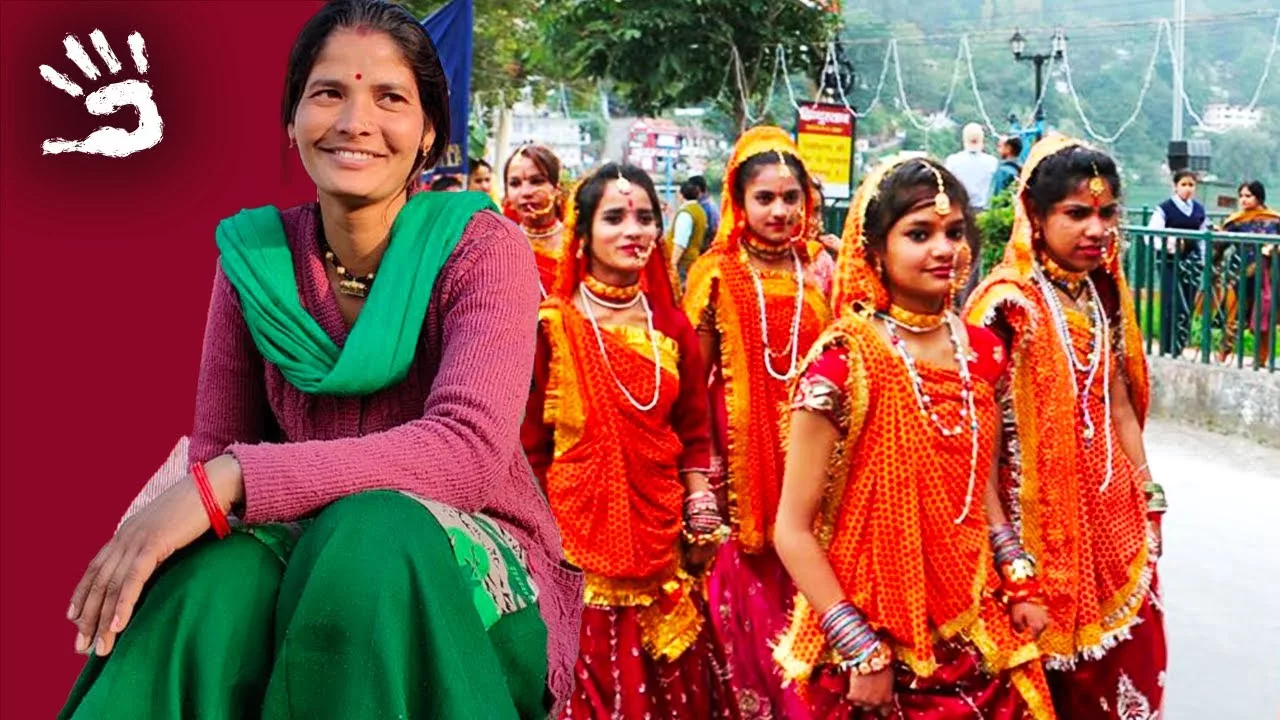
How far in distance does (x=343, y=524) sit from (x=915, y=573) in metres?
1.85

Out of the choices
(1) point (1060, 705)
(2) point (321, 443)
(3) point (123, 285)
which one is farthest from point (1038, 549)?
(2) point (321, 443)

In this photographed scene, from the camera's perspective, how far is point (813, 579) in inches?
127

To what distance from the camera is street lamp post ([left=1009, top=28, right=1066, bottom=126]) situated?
13.8 meters

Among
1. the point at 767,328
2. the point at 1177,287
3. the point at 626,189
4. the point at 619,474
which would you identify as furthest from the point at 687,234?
the point at 619,474

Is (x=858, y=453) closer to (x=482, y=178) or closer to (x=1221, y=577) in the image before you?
(x=1221, y=577)

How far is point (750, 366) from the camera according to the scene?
16.0ft

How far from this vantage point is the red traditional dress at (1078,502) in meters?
3.66

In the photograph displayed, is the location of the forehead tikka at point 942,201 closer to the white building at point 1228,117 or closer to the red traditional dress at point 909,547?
the red traditional dress at point 909,547

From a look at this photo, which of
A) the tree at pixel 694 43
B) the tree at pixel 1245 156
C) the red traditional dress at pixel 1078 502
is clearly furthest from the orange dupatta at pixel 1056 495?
the tree at pixel 694 43

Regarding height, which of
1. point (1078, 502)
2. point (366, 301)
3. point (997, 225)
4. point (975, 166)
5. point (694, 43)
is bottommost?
point (1078, 502)

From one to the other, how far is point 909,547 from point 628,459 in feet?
4.46

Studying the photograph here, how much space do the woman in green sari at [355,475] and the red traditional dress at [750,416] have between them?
2603 mm

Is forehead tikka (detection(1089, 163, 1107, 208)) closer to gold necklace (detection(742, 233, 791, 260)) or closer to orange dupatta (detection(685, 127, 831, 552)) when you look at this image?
orange dupatta (detection(685, 127, 831, 552))

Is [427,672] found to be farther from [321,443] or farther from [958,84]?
[958,84]
